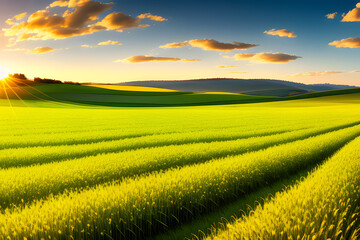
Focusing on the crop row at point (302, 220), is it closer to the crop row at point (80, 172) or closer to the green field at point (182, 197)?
the green field at point (182, 197)

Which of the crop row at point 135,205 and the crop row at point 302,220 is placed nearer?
the crop row at point 302,220

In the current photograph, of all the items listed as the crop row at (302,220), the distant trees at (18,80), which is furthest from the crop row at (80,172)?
the distant trees at (18,80)

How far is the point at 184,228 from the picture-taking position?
205 inches

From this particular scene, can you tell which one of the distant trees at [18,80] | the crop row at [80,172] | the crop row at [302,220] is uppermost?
the distant trees at [18,80]

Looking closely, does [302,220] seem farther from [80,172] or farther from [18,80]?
[18,80]

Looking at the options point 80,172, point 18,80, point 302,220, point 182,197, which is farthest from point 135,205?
point 18,80

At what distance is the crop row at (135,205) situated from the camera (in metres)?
4.07

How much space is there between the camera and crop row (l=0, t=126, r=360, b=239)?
160 inches

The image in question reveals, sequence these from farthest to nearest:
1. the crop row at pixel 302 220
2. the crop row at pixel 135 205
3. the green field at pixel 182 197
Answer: the crop row at pixel 135 205 → the green field at pixel 182 197 → the crop row at pixel 302 220

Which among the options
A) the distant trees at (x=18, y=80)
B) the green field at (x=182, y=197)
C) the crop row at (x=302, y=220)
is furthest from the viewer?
the distant trees at (x=18, y=80)

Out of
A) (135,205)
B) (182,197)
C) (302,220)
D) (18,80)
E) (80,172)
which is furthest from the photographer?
(18,80)

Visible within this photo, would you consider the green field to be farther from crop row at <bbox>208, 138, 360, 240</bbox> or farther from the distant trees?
the distant trees

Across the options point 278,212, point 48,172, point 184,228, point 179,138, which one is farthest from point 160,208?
point 179,138

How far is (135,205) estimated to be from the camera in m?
4.82
